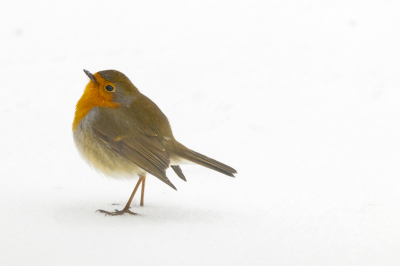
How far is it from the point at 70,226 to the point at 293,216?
143cm

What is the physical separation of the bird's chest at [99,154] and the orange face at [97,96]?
1.7 inches

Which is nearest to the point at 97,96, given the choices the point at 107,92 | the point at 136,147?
the point at 107,92

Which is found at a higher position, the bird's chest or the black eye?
the black eye

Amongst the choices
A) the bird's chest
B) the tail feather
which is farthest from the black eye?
the tail feather

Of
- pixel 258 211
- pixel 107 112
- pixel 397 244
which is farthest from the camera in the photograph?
pixel 258 211

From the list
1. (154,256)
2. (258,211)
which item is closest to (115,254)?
(154,256)

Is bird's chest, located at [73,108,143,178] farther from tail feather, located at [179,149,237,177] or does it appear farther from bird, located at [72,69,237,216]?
tail feather, located at [179,149,237,177]

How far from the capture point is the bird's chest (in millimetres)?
3326

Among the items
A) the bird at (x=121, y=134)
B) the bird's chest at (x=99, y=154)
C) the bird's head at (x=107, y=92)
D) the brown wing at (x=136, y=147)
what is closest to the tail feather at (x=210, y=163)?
the bird at (x=121, y=134)

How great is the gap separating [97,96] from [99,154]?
14.5 inches

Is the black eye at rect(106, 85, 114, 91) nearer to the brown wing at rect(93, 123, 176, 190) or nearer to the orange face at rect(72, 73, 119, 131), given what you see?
the orange face at rect(72, 73, 119, 131)

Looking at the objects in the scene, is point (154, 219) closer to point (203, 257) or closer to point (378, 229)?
point (203, 257)

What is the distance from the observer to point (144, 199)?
379 centimetres

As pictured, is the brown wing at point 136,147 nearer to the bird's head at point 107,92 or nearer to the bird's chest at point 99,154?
the bird's chest at point 99,154
